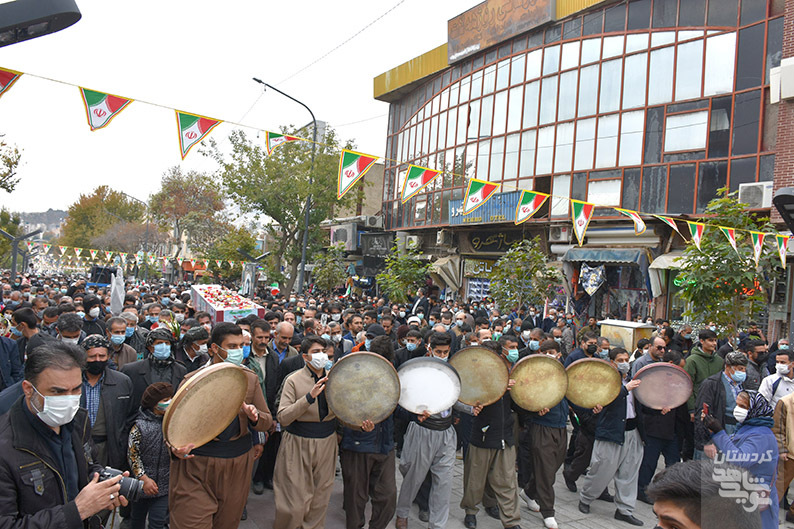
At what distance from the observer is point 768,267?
489 inches

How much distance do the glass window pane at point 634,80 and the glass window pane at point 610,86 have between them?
27 cm

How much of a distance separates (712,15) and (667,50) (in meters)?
1.47

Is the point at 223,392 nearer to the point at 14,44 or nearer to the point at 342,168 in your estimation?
the point at 14,44

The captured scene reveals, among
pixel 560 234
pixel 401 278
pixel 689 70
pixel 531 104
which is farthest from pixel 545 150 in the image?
pixel 401 278

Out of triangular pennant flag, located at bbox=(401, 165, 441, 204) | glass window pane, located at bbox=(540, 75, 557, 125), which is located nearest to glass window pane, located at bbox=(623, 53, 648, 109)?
glass window pane, located at bbox=(540, 75, 557, 125)

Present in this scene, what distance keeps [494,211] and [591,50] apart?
22.2ft

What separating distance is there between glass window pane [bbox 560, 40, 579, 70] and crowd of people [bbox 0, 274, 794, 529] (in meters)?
15.4

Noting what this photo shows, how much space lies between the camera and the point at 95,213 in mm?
67500

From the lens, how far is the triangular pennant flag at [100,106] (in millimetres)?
8445

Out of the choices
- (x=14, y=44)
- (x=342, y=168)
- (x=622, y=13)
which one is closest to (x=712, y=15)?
(x=622, y=13)

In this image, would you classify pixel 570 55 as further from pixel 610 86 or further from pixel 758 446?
pixel 758 446

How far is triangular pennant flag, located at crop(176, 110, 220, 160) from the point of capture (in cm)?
954

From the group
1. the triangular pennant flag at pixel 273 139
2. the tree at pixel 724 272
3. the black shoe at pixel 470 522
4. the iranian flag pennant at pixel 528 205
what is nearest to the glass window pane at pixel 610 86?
the iranian flag pennant at pixel 528 205

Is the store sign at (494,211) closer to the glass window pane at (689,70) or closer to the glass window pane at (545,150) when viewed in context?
the glass window pane at (545,150)
